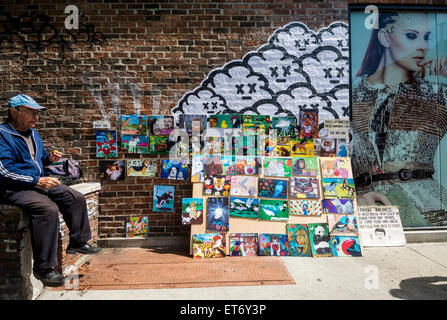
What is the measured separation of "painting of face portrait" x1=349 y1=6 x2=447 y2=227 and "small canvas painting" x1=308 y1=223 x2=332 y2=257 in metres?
1.08

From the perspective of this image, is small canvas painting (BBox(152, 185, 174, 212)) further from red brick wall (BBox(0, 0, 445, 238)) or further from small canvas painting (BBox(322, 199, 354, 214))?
small canvas painting (BBox(322, 199, 354, 214))

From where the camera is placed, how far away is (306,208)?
13.4 feet

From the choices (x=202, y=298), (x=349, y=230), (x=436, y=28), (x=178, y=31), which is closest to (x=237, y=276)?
(x=202, y=298)

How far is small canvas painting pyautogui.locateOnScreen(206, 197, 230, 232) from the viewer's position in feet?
13.1

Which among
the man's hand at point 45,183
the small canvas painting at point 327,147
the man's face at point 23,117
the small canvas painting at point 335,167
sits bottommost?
the man's hand at point 45,183

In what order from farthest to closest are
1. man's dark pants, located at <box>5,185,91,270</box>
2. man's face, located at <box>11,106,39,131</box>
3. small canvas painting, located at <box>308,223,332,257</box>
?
small canvas painting, located at <box>308,223,332,257</box>
man's face, located at <box>11,106,39,131</box>
man's dark pants, located at <box>5,185,91,270</box>

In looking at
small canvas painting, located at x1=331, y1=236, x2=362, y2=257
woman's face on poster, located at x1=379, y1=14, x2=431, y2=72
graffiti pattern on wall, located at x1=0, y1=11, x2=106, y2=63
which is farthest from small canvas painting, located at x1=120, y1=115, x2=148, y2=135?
woman's face on poster, located at x1=379, y1=14, x2=431, y2=72

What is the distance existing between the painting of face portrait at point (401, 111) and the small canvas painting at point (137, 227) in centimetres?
338

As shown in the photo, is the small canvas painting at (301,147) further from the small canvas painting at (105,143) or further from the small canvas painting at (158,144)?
the small canvas painting at (105,143)

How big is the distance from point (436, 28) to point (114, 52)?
5.07m

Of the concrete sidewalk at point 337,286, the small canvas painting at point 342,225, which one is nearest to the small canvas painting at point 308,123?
the small canvas painting at point 342,225

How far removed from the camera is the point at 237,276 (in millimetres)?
3328

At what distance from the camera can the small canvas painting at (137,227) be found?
4398mm

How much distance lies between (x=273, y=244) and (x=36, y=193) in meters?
2.89
